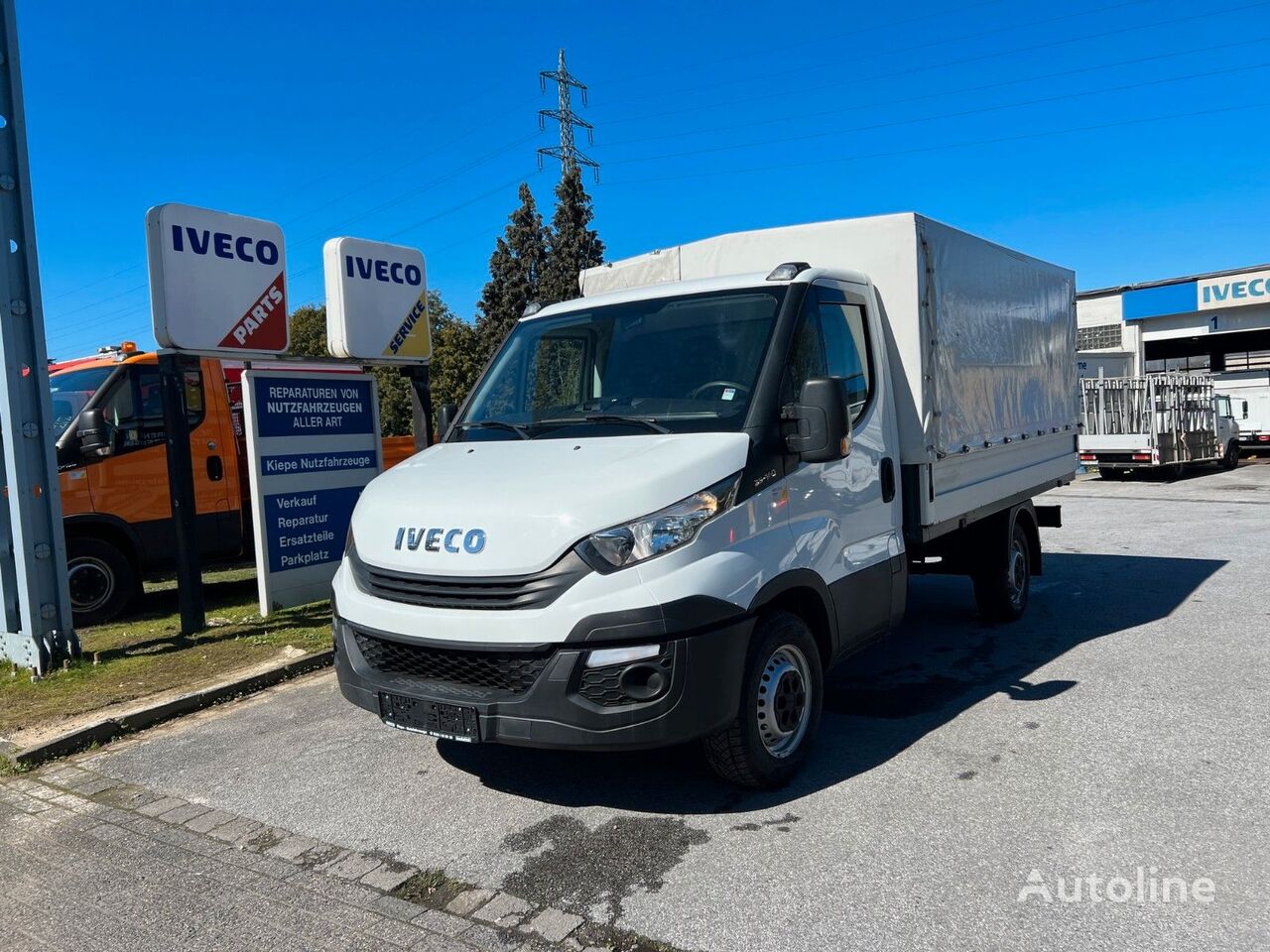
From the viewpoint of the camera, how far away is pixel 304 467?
8633mm

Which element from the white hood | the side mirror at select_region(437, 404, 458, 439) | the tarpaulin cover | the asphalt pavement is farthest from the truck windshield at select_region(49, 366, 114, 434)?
the white hood

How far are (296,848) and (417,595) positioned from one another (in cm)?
118

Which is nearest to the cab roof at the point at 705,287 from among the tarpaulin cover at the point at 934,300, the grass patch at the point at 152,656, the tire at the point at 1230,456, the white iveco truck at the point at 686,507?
the white iveco truck at the point at 686,507

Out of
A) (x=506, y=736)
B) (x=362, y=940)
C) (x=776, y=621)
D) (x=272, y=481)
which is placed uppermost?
A: (x=272, y=481)

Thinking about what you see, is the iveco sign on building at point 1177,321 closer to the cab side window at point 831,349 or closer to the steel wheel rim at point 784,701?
the cab side window at point 831,349

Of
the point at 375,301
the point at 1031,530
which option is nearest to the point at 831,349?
the point at 1031,530

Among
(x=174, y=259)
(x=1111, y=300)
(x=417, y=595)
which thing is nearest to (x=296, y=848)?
(x=417, y=595)

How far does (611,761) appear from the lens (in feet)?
15.7

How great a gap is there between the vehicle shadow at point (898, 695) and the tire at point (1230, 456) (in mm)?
18241

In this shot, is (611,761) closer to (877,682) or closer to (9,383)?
(877,682)

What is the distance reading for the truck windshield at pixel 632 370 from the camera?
14.3 ft

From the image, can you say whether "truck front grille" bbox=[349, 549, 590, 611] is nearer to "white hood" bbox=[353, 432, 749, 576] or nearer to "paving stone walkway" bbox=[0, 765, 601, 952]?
"white hood" bbox=[353, 432, 749, 576]

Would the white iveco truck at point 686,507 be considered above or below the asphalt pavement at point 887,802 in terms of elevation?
above

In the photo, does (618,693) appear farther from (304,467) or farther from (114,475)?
(114,475)
